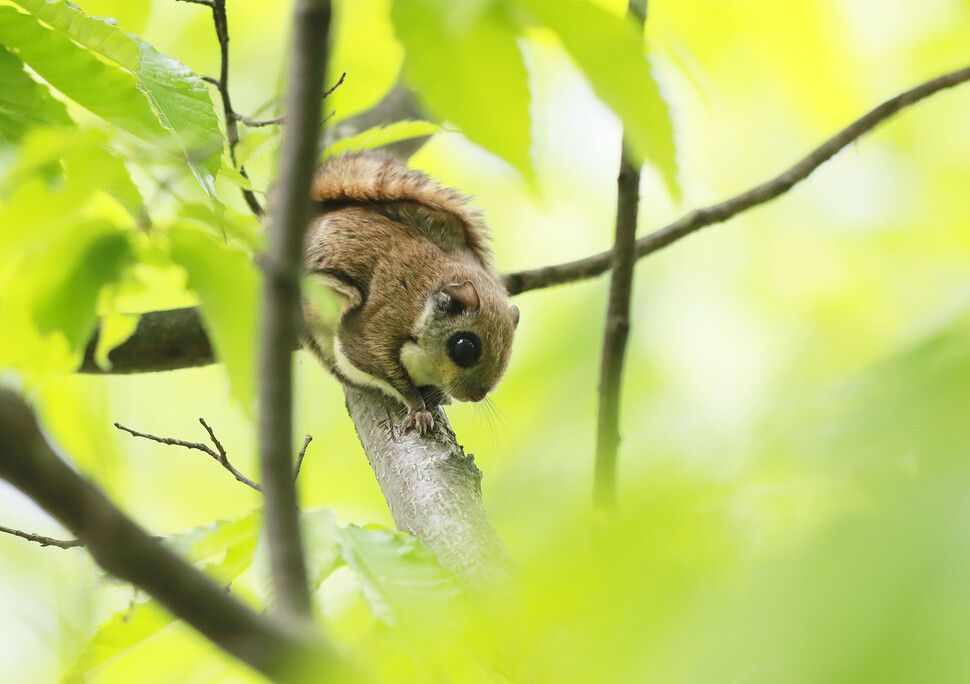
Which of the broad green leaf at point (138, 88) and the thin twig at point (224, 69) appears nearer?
the broad green leaf at point (138, 88)

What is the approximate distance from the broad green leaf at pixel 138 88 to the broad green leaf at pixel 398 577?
2.32 ft

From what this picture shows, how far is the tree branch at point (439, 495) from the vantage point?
6.84 feet

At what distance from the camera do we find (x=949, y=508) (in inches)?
22.2

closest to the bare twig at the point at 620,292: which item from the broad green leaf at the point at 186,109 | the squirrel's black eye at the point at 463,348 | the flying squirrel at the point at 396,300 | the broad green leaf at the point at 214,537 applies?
the broad green leaf at the point at 214,537

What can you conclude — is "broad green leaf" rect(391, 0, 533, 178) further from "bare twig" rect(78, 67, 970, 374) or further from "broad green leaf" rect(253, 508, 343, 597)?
"bare twig" rect(78, 67, 970, 374)

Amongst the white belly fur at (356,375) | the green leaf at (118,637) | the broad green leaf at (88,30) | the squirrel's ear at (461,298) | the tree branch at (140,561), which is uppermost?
the broad green leaf at (88,30)

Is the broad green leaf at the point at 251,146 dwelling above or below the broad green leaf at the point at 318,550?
above

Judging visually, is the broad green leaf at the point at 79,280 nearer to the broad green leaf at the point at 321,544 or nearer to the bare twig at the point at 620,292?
the broad green leaf at the point at 321,544

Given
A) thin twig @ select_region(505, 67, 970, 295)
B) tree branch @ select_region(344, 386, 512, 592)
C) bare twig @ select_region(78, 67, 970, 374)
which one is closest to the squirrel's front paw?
tree branch @ select_region(344, 386, 512, 592)

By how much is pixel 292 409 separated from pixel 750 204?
2.76 m

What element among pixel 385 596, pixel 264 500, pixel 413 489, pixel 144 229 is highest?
pixel 144 229

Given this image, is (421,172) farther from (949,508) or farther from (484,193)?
(949,508)

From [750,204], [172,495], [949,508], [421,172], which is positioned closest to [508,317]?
[421,172]

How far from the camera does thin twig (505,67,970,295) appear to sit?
2.87 meters
